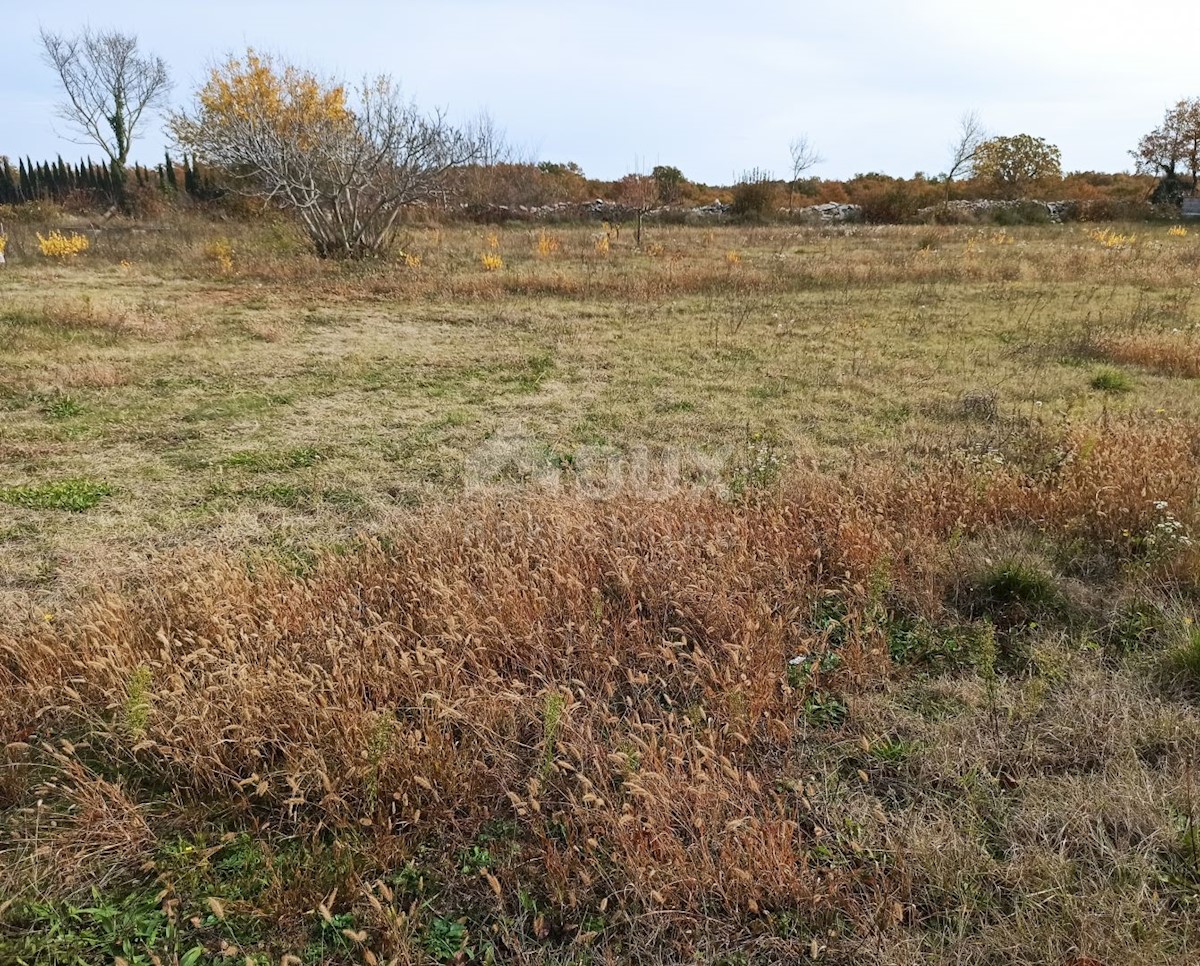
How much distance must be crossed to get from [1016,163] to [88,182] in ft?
140

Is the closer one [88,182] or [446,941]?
[446,941]

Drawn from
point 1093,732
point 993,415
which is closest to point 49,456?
point 1093,732

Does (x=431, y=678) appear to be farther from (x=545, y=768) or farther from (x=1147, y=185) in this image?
(x=1147, y=185)

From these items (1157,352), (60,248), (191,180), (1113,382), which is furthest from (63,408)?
(191,180)

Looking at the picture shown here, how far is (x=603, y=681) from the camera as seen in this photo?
117 inches

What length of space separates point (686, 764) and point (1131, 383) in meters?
7.27

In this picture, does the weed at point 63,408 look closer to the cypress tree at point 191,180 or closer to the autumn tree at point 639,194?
the autumn tree at point 639,194

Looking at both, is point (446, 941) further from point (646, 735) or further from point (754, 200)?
point (754, 200)

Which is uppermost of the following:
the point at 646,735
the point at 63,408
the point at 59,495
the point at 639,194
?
the point at 639,194

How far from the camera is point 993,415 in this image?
6500mm

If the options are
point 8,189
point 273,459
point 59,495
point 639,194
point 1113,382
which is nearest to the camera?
point 59,495

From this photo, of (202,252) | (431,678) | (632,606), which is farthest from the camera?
(202,252)

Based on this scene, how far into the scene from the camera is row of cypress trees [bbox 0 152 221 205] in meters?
28.8

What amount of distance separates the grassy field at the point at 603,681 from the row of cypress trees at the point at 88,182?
27532mm
